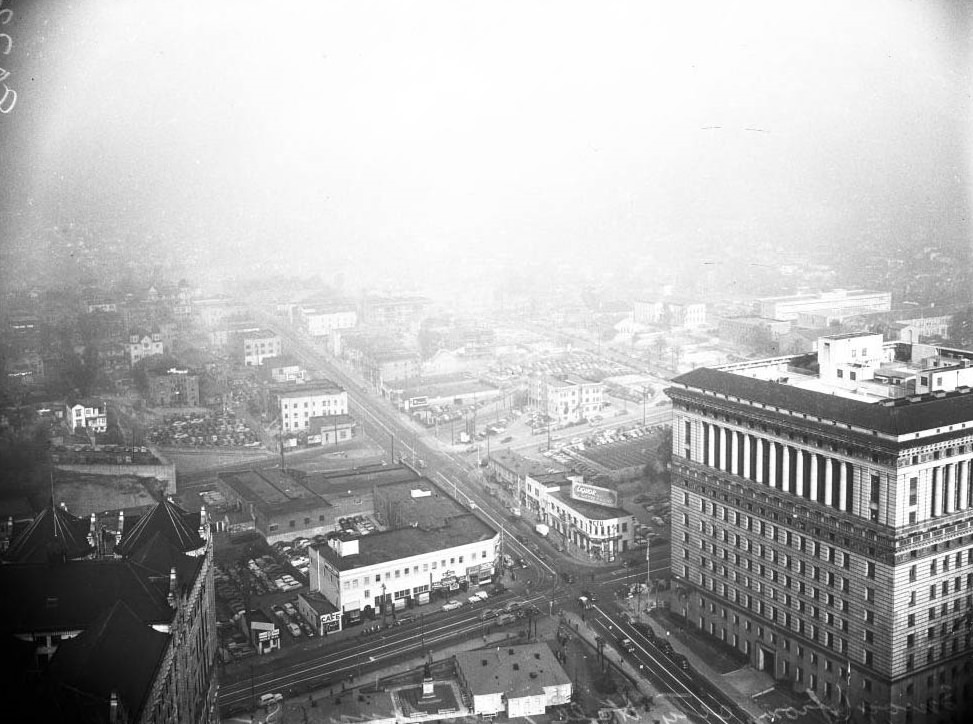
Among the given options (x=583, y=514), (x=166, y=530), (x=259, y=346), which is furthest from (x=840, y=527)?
(x=259, y=346)

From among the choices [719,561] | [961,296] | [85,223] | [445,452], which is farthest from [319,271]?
[719,561]

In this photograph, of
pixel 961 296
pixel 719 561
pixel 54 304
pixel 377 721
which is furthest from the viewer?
pixel 961 296

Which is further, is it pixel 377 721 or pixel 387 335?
pixel 387 335

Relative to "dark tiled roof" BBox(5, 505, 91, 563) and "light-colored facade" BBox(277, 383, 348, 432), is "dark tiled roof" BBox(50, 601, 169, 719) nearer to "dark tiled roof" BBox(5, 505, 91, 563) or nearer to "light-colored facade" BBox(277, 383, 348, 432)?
"dark tiled roof" BBox(5, 505, 91, 563)

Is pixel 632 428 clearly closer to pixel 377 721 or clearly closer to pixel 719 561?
pixel 719 561

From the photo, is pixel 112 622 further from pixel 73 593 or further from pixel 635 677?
pixel 635 677
